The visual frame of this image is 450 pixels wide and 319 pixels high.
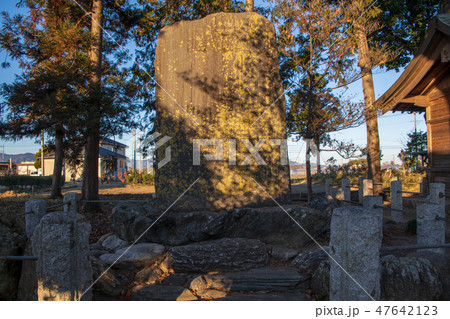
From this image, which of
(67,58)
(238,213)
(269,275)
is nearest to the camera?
(269,275)

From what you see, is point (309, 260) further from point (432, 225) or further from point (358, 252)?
point (432, 225)

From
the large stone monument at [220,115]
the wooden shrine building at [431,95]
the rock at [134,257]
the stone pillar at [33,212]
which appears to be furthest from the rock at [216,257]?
the wooden shrine building at [431,95]

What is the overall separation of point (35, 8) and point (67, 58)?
271cm

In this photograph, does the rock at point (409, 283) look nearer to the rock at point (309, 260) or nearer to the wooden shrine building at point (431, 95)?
the rock at point (309, 260)

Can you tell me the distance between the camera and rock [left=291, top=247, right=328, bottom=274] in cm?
426

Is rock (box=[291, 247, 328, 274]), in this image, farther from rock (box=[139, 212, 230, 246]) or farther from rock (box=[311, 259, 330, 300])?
rock (box=[139, 212, 230, 246])

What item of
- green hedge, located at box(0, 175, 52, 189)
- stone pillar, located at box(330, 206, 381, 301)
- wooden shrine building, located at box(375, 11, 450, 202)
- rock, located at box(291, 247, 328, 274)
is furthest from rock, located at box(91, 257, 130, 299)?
green hedge, located at box(0, 175, 52, 189)

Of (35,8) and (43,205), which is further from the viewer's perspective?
(35,8)

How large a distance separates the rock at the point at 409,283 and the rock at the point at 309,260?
107 cm

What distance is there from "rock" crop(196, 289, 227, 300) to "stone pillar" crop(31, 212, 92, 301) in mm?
1446

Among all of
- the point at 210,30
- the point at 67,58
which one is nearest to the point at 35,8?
the point at 67,58

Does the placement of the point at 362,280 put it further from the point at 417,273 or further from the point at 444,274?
the point at 444,274

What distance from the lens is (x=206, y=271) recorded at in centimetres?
437

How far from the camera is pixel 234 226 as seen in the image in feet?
17.0
